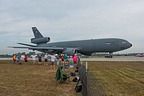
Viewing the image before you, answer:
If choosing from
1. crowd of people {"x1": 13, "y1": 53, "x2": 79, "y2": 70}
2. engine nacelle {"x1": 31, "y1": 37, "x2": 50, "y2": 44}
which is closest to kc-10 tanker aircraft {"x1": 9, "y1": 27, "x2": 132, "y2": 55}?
engine nacelle {"x1": 31, "y1": 37, "x2": 50, "y2": 44}

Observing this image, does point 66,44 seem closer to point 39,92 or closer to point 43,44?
point 43,44

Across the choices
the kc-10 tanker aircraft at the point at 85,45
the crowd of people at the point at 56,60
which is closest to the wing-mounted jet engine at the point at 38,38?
the kc-10 tanker aircraft at the point at 85,45

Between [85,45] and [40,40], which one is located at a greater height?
[40,40]

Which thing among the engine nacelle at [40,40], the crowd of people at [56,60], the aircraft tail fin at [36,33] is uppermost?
the aircraft tail fin at [36,33]

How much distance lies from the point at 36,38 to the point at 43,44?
3.62m

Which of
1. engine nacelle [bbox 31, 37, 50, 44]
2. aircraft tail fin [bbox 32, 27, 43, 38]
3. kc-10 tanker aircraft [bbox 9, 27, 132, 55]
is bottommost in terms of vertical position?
kc-10 tanker aircraft [bbox 9, 27, 132, 55]

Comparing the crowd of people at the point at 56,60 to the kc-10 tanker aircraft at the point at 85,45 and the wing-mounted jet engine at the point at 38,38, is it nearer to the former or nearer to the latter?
the kc-10 tanker aircraft at the point at 85,45

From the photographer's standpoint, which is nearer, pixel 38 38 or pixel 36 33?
pixel 38 38

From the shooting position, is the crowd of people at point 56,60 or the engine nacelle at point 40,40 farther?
the engine nacelle at point 40,40

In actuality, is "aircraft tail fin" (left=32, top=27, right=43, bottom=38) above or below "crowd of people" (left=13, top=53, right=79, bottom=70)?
above

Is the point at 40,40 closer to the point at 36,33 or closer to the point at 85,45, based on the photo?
the point at 36,33

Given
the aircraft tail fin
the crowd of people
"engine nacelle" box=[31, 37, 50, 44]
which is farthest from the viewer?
the aircraft tail fin

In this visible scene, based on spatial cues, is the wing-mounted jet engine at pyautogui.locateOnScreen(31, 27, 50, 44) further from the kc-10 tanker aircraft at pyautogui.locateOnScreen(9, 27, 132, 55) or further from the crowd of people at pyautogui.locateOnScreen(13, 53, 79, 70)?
the crowd of people at pyautogui.locateOnScreen(13, 53, 79, 70)

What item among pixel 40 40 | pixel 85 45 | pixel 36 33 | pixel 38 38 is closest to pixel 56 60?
pixel 85 45
